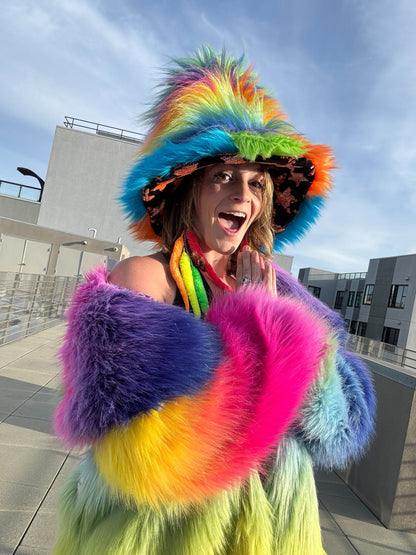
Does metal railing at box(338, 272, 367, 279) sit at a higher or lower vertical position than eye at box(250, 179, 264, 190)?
higher

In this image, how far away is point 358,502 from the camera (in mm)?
3984

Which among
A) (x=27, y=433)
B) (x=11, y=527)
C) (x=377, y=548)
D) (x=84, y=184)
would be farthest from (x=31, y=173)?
(x=377, y=548)

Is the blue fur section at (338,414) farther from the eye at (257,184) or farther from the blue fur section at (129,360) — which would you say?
the eye at (257,184)

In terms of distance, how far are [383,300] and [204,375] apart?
117 feet

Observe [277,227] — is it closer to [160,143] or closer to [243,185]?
[243,185]

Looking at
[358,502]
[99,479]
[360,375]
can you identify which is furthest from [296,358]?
[358,502]

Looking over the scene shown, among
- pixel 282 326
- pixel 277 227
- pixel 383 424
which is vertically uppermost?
pixel 277 227

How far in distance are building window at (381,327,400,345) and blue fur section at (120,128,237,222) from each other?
32.9 metres

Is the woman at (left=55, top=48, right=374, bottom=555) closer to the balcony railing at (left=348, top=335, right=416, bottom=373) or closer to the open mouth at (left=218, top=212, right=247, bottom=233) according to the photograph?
the open mouth at (left=218, top=212, right=247, bottom=233)

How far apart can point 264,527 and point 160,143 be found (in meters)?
1.16

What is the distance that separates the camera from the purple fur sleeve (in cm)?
93

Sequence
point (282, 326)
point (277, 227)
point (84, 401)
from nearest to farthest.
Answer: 1. point (84, 401)
2. point (282, 326)
3. point (277, 227)

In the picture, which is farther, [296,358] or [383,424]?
[383,424]

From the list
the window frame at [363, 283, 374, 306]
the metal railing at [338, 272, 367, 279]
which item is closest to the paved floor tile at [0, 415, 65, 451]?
the window frame at [363, 283, 374, 306]
